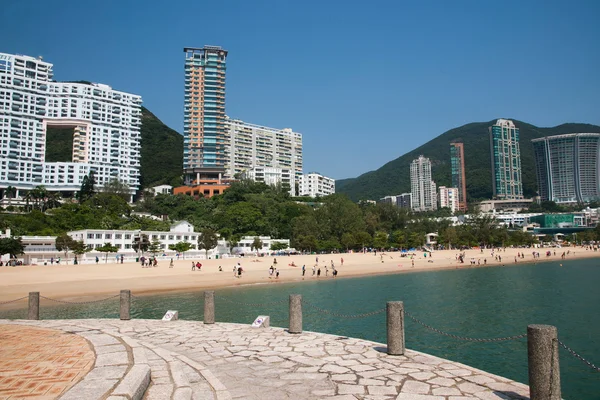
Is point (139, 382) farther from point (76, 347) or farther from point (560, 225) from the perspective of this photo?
point (560, 225)

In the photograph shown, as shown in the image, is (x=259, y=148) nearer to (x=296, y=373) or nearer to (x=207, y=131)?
(x=207, y=131)

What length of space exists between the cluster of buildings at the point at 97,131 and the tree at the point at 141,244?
174 ft

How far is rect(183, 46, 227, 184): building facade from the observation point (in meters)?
130

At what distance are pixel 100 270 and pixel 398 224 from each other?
8317 centimetres

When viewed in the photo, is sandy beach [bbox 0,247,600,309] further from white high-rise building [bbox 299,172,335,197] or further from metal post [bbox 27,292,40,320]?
white high-rise building [bbox 299,172,335,197]

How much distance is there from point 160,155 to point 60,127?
43949mm

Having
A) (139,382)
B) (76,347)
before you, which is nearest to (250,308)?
(76,347)

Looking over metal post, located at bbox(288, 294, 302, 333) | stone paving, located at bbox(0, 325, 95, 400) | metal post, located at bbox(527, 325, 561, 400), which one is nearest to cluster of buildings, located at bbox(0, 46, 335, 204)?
metal post, located at bbox(288, 294, 302, 333)

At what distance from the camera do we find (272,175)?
461 feet

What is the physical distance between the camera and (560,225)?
568 feet

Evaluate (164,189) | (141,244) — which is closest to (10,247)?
(141,244)

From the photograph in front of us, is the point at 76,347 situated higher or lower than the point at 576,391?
higher

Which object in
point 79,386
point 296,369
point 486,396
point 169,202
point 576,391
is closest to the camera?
point 79,386

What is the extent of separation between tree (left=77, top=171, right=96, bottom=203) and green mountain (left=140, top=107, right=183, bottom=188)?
3328 centimetres
